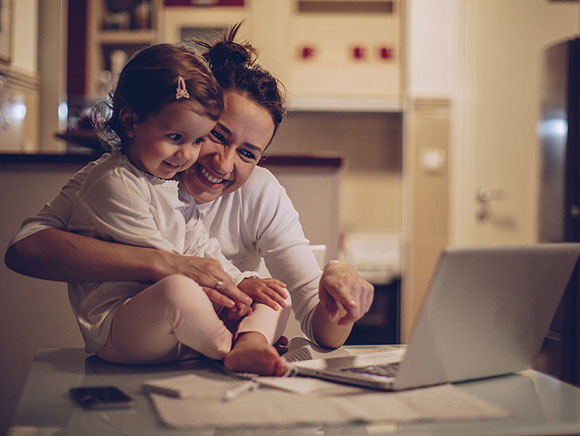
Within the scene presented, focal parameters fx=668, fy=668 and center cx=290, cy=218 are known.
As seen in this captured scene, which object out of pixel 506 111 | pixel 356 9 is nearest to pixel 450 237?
pixel 506 111

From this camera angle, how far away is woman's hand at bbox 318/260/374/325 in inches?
35.4

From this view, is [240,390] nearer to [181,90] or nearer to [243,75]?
[181,90]

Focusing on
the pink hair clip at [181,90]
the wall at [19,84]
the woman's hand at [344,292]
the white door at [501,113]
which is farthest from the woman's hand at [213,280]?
the white door at [501,113]

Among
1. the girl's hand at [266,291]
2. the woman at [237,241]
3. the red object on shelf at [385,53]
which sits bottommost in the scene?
the girl's hand at [266,291]

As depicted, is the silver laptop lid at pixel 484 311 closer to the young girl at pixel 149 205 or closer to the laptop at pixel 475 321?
the laptop at pixel 475 321

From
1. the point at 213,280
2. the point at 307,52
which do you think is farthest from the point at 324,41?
the point at 213,280

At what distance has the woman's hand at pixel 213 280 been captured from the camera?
863 mm

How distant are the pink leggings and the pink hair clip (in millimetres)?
252

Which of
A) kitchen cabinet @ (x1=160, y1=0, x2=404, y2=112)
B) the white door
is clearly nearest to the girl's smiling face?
kitchen cabinet @ (x1=160, y1=0, x2=404, y2=112)

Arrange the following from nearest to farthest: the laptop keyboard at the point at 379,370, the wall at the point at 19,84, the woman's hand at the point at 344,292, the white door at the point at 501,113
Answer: the laptop keyboard at the point at 379,370 < the woman's hand at the point at 344,292 < the wall at the point at 19,84 < the white door at the point at 501,113

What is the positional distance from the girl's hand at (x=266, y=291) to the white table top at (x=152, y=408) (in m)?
0.12

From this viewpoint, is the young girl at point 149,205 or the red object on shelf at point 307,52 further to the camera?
the red object on shelf at point 307,52

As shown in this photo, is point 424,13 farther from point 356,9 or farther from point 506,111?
point 506,111

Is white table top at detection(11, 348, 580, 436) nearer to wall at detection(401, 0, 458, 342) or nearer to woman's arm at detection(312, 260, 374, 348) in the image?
woman's arm at detection(312, 260, 374, 348)
